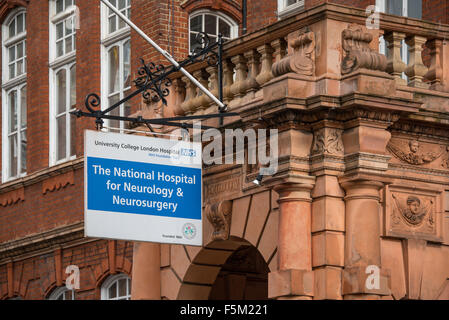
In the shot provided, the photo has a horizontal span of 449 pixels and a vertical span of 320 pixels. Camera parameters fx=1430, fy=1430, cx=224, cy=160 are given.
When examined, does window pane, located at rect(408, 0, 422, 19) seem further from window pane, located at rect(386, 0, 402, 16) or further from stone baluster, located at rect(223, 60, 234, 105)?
stone baluster, located at rect(223, 60, 234, 105)

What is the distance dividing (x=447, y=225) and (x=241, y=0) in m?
7.90

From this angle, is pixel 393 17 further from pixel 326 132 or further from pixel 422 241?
pixel 422 241

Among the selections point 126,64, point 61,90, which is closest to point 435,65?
point 126,64

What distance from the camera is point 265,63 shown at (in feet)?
53.6

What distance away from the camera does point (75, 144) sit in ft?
75.6

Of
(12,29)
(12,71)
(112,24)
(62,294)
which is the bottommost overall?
(62,294)

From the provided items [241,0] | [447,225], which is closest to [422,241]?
[447,225]

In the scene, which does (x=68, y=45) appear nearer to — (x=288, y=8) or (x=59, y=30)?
(x=59, y=30)

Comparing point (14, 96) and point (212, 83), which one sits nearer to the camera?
point (212, 83)

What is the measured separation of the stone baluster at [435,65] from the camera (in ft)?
52.1

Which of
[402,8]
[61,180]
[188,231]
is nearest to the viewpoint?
[188,231]

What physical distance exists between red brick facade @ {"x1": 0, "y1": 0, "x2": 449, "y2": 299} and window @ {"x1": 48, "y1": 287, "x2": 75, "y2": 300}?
101 mm

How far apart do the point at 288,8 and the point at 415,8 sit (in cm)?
303

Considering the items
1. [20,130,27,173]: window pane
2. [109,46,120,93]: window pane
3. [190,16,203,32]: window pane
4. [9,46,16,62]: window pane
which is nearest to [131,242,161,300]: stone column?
[109,46,120,93]: window pane
